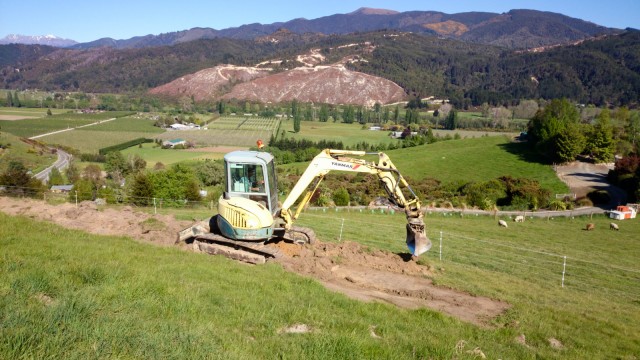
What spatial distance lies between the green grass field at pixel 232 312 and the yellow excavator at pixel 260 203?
4.38ft

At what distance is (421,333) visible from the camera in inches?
341

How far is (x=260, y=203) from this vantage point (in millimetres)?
14750

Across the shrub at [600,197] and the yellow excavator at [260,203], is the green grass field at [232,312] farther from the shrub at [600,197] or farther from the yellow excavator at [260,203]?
the shrub at [600,197]

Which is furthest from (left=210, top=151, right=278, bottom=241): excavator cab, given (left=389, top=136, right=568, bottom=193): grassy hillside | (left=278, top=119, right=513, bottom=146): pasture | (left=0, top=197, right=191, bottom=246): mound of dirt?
(left=278, top=119, right=513, bottom=146): pasture

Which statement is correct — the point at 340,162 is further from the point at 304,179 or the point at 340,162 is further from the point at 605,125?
the point at 605,125

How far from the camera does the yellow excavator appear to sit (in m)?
14.1

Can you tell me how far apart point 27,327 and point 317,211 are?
3117 cm

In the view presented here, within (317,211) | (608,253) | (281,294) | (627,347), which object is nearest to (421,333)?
(281,294)

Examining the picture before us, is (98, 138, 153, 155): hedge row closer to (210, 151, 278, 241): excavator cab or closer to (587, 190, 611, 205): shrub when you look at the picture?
(587, 190, 611, 205): shrub

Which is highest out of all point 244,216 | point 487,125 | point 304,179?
point 304,179

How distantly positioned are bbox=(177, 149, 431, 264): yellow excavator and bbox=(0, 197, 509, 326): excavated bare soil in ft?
3.08

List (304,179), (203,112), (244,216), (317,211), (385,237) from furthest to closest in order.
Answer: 1. (203,112)
2. (317,211)
3. (385,237)
4. (304,179)
5. (244,216)

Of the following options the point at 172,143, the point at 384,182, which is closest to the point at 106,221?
the point at 384,182

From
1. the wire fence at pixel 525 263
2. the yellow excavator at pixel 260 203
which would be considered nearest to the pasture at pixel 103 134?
the wire fence at pixel 525 263
